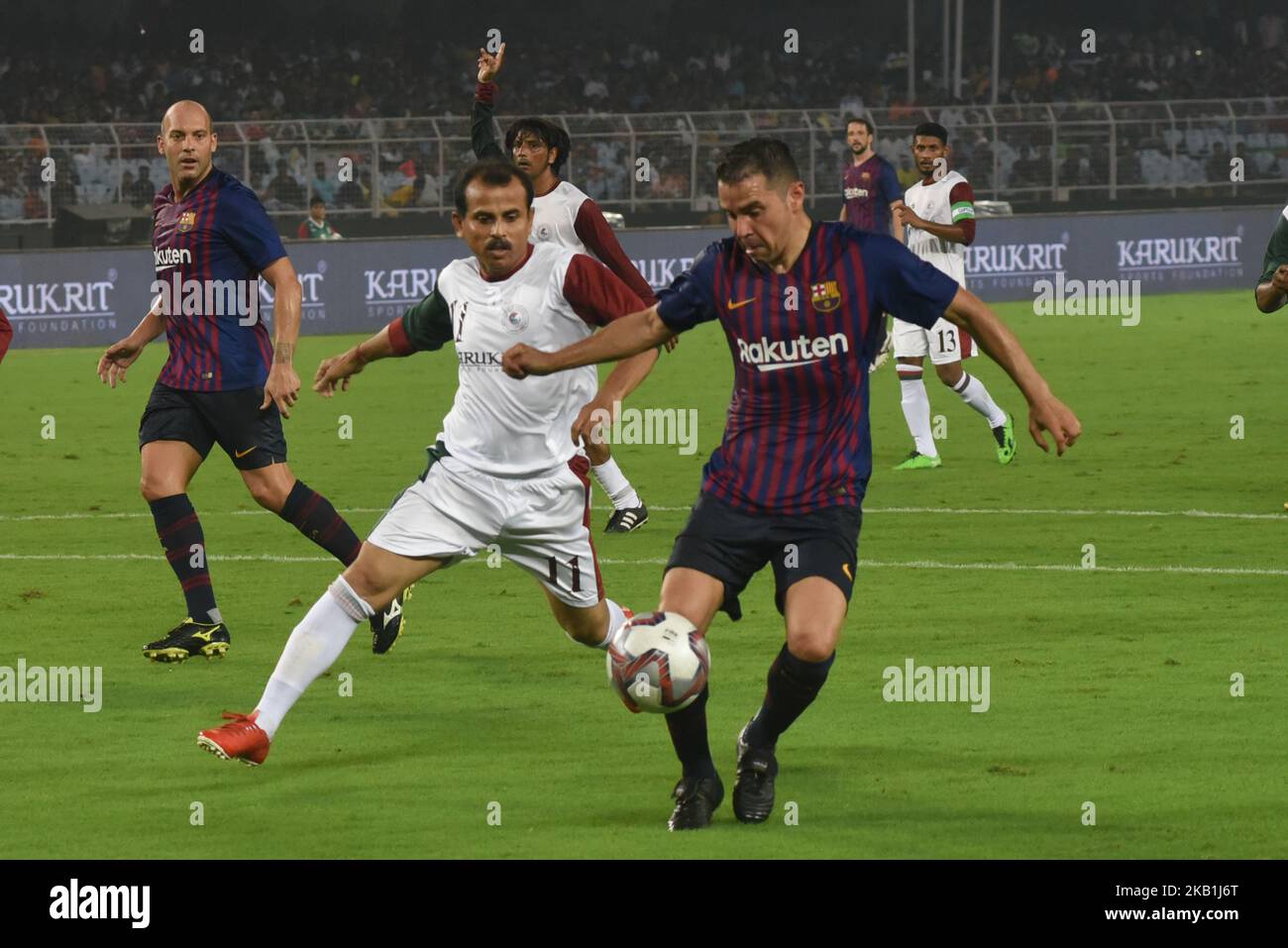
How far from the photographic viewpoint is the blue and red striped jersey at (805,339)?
6.29 m

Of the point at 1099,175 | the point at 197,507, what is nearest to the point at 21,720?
the point at 197,507

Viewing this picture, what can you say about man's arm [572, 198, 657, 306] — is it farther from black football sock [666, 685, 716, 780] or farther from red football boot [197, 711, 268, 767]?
black football sock [666, 685, 716, 780]

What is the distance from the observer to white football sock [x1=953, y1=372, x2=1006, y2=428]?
1488 centimetres

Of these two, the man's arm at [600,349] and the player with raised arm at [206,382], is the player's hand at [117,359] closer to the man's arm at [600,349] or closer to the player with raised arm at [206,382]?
the player with raised arm at [206,382]

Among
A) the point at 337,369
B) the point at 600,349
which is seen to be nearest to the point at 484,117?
the point at 337,369

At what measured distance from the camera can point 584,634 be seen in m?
7.48

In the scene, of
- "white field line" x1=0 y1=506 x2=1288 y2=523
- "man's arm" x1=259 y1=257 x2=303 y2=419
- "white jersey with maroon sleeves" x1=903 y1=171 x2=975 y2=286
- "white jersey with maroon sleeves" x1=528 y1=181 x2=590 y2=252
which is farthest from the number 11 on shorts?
"white jersey with maroon sleeves" x1=903 y1=171 x2=975 y2=286

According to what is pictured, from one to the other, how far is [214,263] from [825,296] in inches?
144

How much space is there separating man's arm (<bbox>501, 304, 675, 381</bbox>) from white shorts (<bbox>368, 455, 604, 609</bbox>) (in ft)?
2.43

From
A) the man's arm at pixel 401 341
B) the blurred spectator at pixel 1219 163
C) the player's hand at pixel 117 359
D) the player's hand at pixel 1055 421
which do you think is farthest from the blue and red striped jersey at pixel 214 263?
the blurred spectator at pixel 1219 163

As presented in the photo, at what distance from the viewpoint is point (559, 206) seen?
37.7ft

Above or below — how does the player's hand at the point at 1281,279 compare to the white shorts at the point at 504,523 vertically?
above

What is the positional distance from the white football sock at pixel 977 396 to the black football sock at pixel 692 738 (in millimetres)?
8857

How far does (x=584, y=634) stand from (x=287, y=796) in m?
1.31
